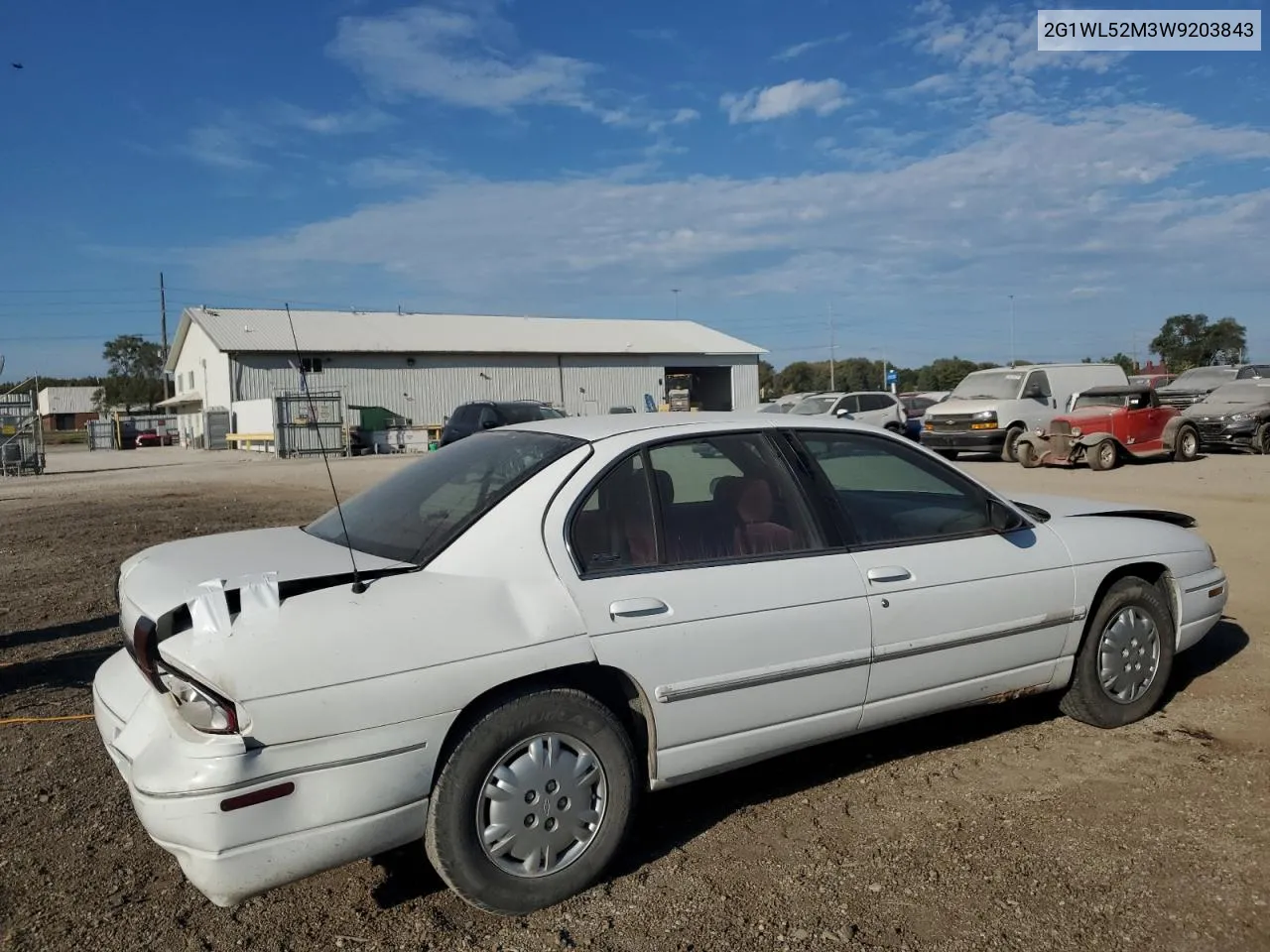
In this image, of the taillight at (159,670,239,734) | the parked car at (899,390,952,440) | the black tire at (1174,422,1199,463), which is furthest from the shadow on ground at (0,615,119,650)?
the parked car at (899,390,952,440)

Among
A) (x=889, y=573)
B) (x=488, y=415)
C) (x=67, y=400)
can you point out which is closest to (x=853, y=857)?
(x=889, y=573)

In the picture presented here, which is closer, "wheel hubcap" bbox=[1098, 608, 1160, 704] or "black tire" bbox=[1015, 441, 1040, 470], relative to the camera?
"wheel hubcap" bbox=[1098, 608, 1160, 704]

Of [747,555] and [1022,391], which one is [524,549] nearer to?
[747,555]

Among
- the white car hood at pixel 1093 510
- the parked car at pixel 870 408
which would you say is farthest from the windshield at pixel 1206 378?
the white car hood at pixel 1093 510

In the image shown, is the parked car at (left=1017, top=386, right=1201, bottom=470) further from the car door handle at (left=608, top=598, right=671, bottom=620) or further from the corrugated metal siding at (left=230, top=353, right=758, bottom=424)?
the corrugated metal siding at (left=230, top=353, right=758, bottom=424)

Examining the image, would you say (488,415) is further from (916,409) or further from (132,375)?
(132,375)

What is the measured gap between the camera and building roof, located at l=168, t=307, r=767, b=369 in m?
45.8

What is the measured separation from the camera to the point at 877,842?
11.7ft

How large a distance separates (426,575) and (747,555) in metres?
1.22

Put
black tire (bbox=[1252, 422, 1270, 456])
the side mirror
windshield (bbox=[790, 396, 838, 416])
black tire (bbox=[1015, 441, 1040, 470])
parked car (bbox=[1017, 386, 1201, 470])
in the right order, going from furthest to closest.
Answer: windshield (bbox=[790, 396, 838, 416])
black tire (bbox=[1252, 422, 1270, 456])
black tire (bbox=[1015, 441, 1040, 470])
parked car (bbox=[1017, 386, 1201, 470])
the side mirror

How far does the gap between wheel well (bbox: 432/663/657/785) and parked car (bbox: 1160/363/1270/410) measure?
2760 centimetres

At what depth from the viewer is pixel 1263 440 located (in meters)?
20.6

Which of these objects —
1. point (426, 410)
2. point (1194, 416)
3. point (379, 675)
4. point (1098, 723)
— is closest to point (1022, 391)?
point (1194, 416)

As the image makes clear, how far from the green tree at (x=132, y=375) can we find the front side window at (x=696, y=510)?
3637 inches
